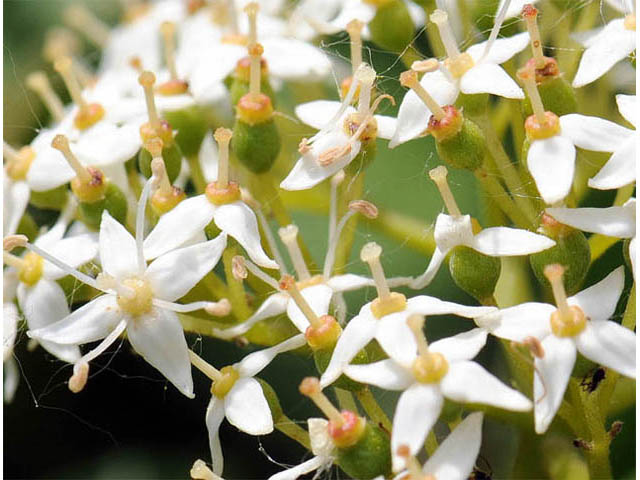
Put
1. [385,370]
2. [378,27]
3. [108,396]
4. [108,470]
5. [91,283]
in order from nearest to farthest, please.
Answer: [385,370] → [91,283] → [378,27] → [108,396] → [108,470]

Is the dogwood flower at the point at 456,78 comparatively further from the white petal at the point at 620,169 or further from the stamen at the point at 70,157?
the stamen at the point at 70,157

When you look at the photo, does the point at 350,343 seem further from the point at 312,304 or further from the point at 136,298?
the point at 136,298

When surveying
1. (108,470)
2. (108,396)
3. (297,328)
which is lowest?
(108,470)

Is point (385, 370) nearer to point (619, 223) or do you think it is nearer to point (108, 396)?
point (619, 223)

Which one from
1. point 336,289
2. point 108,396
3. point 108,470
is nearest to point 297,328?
point 336,289

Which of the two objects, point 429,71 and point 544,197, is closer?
point 544,197

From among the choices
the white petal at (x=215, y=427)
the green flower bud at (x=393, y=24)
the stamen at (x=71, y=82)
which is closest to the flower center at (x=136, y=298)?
the white petal at (x=215, y=427)

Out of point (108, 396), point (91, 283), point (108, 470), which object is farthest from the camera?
point (108, 470)

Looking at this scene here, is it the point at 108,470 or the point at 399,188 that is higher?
the point at 399,188
